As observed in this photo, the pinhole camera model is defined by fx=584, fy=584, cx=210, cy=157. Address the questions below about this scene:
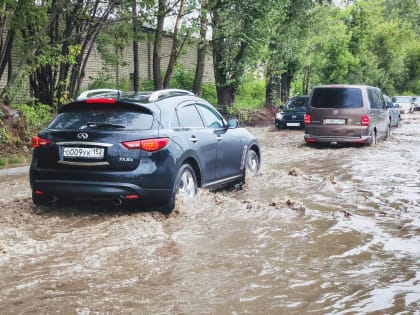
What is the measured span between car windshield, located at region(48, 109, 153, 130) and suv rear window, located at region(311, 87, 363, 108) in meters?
10.0

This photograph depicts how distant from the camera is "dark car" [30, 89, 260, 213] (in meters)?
6.56

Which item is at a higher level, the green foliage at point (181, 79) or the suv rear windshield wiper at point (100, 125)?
the green foliage at point (181, 79)

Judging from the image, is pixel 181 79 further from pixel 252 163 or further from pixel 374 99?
pixel 252 163

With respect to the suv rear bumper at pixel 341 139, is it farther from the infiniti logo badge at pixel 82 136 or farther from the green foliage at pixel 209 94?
the green foliage at pixel 209 94

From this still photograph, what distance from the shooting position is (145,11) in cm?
Answer: 1759

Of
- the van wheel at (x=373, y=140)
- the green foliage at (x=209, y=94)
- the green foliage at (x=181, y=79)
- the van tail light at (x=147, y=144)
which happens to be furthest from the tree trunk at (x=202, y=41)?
the van tail light at (x=147, y=144)

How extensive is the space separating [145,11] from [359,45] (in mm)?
29383

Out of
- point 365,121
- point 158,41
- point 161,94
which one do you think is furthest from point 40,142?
point 158,41

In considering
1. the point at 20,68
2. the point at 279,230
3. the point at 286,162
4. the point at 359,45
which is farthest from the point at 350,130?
the point at 359,45

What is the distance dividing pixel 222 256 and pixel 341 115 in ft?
36.6

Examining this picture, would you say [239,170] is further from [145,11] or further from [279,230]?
[145,11]

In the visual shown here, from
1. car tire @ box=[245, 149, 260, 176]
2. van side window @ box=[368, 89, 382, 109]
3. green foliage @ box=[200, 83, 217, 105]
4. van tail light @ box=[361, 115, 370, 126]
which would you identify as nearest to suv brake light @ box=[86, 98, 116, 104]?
car tire @ box=[245, 149, 260, 176]

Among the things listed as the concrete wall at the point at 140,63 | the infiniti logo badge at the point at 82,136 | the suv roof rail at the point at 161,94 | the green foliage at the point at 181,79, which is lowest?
the infiniti logo badge at the point at 82,136

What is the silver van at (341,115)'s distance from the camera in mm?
15812
